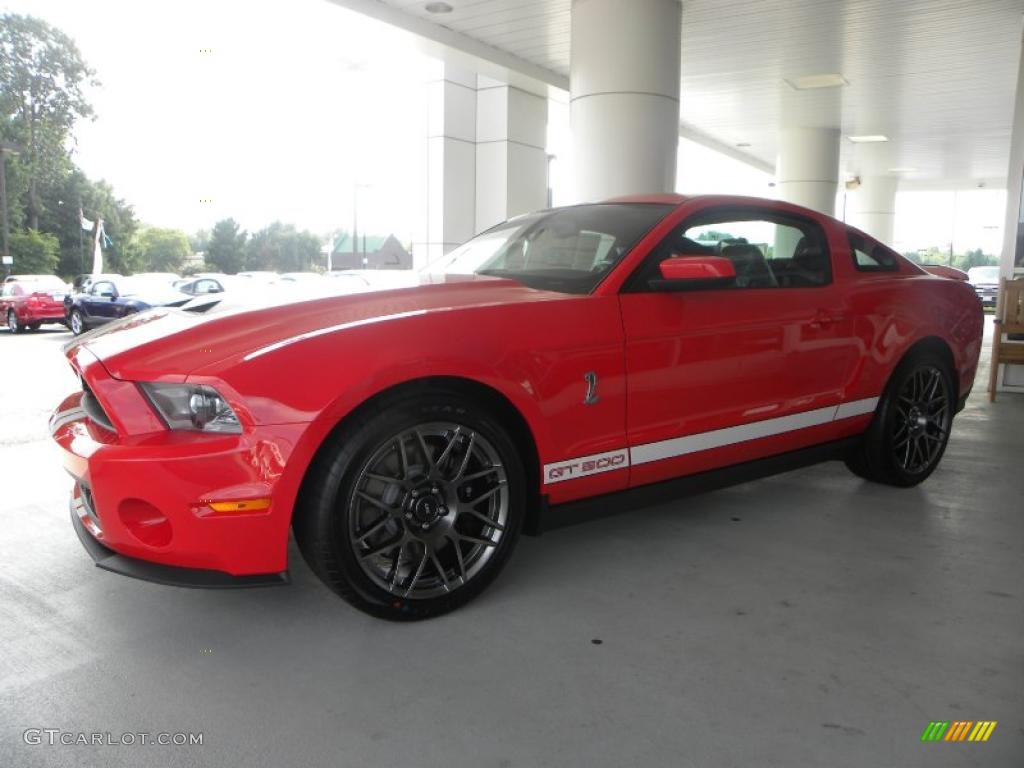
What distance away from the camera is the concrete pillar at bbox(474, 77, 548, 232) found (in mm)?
13977

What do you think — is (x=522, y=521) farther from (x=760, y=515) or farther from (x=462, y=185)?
(x=462, y=185)

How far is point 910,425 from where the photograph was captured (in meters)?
4.13

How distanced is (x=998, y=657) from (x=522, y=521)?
152cm

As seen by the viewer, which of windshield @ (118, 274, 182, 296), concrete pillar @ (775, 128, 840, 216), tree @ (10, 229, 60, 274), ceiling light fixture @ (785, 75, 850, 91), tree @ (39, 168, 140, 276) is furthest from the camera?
tree @ (39, 168, 140, 276)

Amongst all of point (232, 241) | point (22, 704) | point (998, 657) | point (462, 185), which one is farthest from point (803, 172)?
point (232, 241)

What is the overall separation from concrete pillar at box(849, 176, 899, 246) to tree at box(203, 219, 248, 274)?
94.9 feet

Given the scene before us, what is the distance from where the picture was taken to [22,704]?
6.84 feet

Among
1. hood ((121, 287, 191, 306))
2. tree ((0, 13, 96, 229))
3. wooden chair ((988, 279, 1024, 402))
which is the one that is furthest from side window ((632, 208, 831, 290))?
tree ((0, 13, 96, 229))

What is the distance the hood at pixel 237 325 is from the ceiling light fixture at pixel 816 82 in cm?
1244

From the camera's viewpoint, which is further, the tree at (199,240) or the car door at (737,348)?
the tree at (199,240)

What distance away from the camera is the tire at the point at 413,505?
7.54ft

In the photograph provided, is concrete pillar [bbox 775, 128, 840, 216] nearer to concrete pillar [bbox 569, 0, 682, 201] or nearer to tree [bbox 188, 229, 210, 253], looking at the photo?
concrete pillar [bbox 569, 0, 682, 201]

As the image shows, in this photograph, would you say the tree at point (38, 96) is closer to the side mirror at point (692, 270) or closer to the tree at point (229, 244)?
the tree at point (229, 244)

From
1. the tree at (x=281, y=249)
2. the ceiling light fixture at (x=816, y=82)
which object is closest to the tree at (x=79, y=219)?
the tree at (x=281, y=249)
